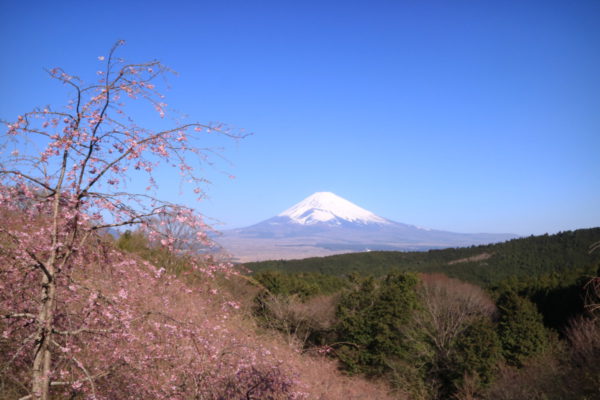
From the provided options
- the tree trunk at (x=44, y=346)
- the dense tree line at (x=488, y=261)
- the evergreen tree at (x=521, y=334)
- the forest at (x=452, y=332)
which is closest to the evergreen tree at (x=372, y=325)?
the forest at (x=452, y=332)

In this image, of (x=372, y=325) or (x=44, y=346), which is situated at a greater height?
(x=44, y=346)

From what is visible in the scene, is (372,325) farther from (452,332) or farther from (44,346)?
(44,346)

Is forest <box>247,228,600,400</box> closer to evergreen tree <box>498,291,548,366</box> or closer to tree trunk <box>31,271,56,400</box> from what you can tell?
evergreen tree <box>498,291,548,366</box>

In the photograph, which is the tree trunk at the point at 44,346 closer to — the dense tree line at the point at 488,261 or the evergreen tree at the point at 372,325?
the evergreen tree at the point at 372,325

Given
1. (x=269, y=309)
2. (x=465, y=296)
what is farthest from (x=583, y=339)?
(x=269, y=309)

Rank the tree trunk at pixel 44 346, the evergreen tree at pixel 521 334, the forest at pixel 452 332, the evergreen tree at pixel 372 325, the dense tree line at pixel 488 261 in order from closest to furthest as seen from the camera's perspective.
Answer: the tree trunk at pixel 44 346 → the forest at pixel 452 332 → the evergreen tree at pixel 521 334 → the evergreen tree at pixel 372 325 → the dense tree line at pixel 488 261

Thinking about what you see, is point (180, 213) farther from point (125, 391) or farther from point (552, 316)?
point (552, 316)

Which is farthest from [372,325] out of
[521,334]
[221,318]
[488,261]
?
[488,261]

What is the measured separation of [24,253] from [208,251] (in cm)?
156

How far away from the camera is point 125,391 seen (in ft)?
16.3

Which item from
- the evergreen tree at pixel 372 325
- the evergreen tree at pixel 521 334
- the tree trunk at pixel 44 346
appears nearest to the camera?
the tree trunk at pixel 44 346

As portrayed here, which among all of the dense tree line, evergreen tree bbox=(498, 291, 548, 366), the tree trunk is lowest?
evergreen tree bbox=(498, 291, 548, 366)

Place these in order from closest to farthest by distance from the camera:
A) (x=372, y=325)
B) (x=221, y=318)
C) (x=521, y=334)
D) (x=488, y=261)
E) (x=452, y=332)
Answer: (x=221, y=318)
(x=521, y=334)
(x=452, y=332)
(x=372, y=325)
(x=488, y=261)

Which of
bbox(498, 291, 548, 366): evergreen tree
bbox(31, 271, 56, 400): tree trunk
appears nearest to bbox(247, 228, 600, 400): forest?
bbox(498, 291, 548, 366): evergreen tree
